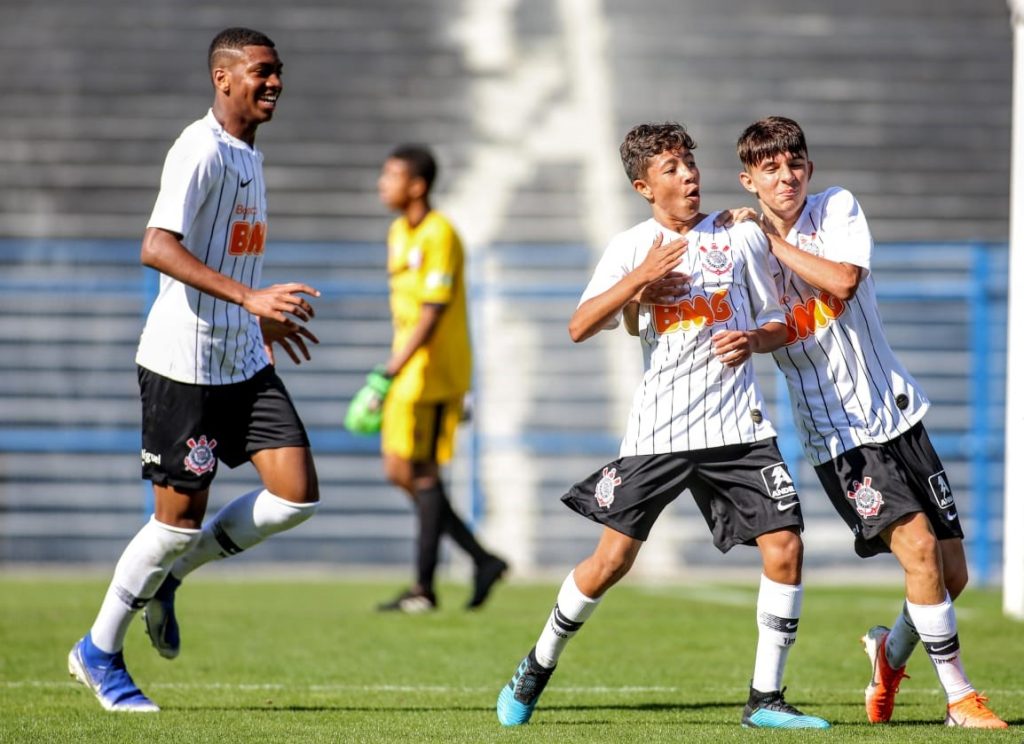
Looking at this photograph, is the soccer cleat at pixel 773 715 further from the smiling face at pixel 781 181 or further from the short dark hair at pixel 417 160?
the short dark hair at pixel 417 160

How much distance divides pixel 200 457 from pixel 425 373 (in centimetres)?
367

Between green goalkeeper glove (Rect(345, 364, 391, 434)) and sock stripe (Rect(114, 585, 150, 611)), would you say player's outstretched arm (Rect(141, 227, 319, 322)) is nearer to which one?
sock stripe (Rect(114, 585, 150, 611))

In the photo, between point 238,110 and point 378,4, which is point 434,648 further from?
point 378,4

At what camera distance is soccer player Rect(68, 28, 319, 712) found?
16.1 ft

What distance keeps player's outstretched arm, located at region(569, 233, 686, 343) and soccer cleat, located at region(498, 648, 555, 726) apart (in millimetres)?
1049

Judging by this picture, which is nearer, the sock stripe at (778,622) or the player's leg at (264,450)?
the sock stripe at (778,622)

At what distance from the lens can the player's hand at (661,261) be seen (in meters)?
4.41

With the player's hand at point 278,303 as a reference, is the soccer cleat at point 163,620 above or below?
below

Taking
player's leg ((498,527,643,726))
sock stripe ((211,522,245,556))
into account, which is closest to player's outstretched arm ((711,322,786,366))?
player's leg ((498,527,643,726))

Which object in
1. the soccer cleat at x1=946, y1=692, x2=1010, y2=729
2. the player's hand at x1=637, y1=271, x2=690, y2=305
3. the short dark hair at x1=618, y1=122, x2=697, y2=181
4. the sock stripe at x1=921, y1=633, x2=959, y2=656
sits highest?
the short dark hair at x1=618, y1=122, x2=697, y2=181

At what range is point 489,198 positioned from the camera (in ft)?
42.8

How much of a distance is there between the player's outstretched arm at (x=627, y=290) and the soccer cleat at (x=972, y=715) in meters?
1.54

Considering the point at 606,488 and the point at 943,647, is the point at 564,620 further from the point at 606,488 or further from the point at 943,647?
the point at 943,647

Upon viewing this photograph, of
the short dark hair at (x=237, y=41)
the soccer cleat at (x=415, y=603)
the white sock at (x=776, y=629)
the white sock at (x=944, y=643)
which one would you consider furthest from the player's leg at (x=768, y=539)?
the soccer cleat at (x=415, y=603)
